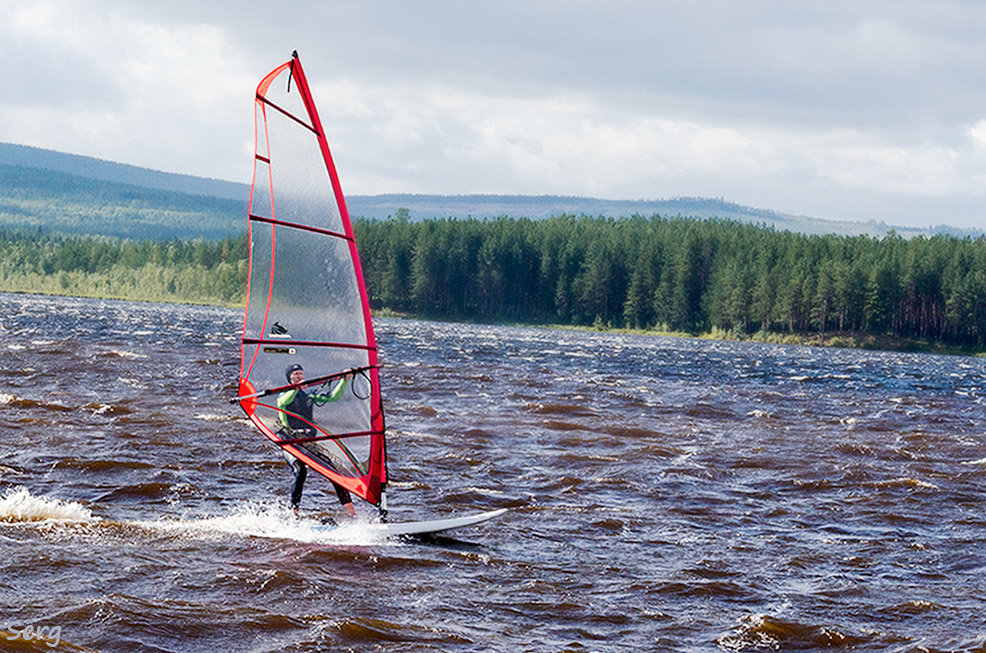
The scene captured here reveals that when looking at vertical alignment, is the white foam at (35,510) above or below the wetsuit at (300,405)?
below

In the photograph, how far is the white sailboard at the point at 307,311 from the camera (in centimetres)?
1505

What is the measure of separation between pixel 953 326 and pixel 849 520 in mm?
129640

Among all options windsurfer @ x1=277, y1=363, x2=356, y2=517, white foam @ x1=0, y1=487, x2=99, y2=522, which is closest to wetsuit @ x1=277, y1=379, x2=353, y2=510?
windsurfer @ x1=277, y1=363, x2=356, y2=517

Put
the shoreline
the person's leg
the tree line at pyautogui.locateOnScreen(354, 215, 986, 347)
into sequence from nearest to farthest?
the person's leg < the shoreline < the tree line at pyautogui.locateOnScreen(354, 215, 986, 347)

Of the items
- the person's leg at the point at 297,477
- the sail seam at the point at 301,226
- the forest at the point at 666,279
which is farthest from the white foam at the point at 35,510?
the forest at the point at 666,279

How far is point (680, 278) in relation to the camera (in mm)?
158125

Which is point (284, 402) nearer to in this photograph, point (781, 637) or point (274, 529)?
point (274, 529)

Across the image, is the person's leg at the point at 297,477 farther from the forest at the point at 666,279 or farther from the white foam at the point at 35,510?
the forest at the point at 666,279

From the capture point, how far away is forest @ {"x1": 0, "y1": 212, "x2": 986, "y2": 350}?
13950cm

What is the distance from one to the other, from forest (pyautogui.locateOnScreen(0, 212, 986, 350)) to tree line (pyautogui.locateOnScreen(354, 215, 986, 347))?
0.20 metres

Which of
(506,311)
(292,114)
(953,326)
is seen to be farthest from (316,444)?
(506,311)

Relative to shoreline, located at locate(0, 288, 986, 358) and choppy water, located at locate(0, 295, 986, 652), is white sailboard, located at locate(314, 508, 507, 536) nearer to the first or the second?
choppy water, located at locate(0, 295, 986, 652)

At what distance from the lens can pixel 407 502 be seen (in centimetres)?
1928

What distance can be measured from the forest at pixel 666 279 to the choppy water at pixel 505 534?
358 feet
